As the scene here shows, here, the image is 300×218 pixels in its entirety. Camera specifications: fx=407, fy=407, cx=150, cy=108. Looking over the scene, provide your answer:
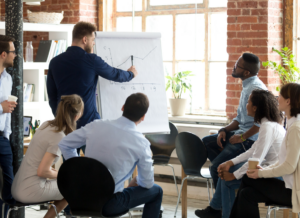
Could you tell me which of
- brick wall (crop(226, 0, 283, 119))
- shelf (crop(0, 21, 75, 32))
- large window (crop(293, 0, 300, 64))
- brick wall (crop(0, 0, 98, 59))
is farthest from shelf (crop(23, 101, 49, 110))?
large window (crop(293, 0, 300, 64))

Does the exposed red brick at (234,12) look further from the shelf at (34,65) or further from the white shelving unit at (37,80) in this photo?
the shelf at (34,65)

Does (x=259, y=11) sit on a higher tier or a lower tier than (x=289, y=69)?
higher

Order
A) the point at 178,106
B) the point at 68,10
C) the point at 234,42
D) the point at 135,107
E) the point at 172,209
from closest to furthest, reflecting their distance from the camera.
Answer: the point at 135,107
the point at 172,209
the point at 234,42
the point at 178,106
the point at 68,10

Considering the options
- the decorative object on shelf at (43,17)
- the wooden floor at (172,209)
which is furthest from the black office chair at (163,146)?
the decorative object on shelf at (43,17)

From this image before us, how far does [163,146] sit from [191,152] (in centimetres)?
75

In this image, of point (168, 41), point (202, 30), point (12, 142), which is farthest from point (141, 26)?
point (12, 142)

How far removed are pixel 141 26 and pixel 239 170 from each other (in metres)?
2.81

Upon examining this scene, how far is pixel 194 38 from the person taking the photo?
16.1 feet

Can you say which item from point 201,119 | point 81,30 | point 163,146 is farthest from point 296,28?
point 81,30

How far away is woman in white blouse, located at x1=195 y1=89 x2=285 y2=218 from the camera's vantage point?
2781 millimetres

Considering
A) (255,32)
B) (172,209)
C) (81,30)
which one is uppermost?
(255,32)

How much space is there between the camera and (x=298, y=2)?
4.12 m

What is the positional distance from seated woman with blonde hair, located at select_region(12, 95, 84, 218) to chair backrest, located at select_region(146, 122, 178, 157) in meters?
1.52

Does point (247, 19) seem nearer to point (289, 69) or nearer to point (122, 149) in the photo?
point (289, 69)
